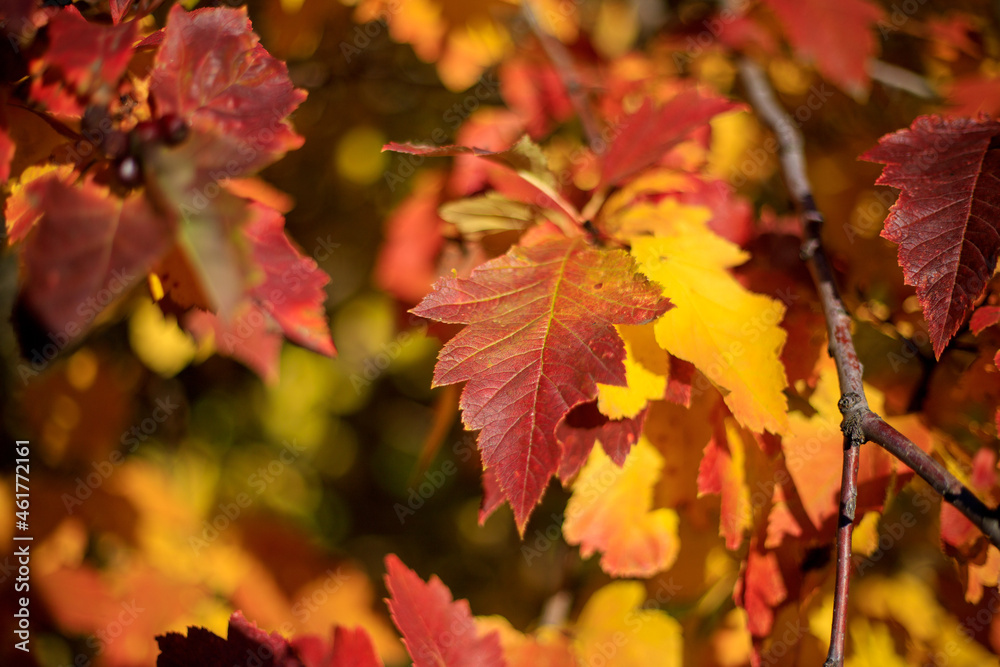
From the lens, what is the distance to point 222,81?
0.62 m

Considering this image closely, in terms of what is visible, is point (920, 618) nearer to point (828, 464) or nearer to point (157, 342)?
point (828, 464)

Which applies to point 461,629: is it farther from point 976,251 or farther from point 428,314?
point 976,251

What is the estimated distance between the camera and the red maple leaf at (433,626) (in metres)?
0.68

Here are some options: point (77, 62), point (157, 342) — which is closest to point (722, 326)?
point (77, 62)

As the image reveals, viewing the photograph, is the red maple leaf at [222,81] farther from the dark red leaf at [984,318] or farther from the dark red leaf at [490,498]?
the dark red leaf at [984,318]

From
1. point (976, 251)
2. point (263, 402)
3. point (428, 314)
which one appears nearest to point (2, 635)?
point (263, 402)

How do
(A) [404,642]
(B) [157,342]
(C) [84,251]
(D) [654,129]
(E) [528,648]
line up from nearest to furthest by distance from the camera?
1. (C) [84,251]
2. (A) [404,642]
3. (D) [654,129]
4. (E) [528,648]
5. (B) [157,342]

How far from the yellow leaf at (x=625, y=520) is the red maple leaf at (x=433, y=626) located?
0.54 feet

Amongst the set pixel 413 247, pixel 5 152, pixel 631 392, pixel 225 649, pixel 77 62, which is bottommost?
pixel 225 649

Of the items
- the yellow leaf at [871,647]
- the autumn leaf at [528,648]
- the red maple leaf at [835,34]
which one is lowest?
the autumn leaf at [528,648]

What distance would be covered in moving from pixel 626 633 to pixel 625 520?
0.25m

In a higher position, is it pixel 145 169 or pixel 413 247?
pixel 145 169

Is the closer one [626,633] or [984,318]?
[984,318]

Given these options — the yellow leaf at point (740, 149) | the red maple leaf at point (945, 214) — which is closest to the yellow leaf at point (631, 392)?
the red maple leaf at point (945, 214)
